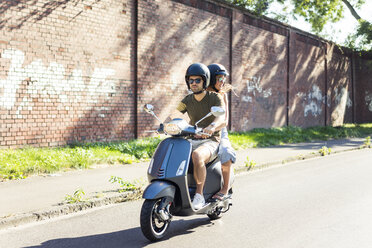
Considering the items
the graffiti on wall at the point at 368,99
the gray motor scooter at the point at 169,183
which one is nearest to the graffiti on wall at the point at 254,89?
the gray motor scooter at the point at 169,183

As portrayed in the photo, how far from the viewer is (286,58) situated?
66.4ft

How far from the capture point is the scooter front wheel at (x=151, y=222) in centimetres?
400

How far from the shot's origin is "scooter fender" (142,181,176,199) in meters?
3.98

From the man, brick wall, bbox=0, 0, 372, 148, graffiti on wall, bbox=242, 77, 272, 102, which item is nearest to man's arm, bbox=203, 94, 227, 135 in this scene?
the man

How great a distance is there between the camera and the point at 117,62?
1134cm

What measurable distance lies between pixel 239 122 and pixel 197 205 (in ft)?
41.1

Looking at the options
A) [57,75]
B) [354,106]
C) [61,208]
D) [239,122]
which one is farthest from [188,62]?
[354,106]

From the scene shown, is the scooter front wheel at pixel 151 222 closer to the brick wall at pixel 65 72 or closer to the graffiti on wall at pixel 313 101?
the brick wall at pixel 65 72

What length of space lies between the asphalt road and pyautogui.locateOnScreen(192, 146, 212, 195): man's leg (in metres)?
0.57

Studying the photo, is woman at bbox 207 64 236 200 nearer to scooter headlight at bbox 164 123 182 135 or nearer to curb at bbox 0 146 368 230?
scooter headlight at bbox 164 123 182 135

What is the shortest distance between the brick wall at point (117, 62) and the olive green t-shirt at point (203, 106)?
5381mm

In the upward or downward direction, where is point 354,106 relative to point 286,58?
downward

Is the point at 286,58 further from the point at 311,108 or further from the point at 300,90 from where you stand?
the point at 311,108

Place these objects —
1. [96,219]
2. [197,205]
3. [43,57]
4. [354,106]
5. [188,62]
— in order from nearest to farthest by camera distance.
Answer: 1. [197,205]
2. [96,219]
3. [43,57]
4. [188,62]
5. [354,106]
